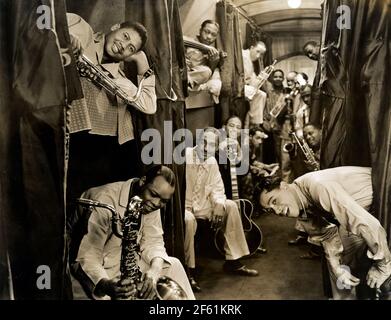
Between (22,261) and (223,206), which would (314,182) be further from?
(22,261)

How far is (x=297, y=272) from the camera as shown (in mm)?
3465

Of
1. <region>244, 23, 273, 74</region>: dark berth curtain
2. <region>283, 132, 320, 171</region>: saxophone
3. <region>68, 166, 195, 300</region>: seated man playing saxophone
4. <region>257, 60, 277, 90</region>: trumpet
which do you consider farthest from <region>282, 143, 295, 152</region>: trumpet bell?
<region>68, 166, 195, 300</region>: seated man playing saxophone

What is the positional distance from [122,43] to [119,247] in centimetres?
137

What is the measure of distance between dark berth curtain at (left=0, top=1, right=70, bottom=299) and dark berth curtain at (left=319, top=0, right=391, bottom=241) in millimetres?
1802

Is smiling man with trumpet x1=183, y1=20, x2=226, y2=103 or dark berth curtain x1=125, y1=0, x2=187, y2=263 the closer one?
dark berth curtain x1=125, y1=0, x2=187, y2=263

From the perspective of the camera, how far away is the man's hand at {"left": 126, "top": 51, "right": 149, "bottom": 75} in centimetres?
339

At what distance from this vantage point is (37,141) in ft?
10.7

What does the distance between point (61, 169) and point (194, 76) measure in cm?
111

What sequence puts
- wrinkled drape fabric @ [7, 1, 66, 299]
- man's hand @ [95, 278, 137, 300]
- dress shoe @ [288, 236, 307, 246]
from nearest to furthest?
wrinkled drape fabric @ [7, 1, 66, 299], man's hand @ [95, 278, 137, 300], dress shoe @ [288, 236, 307, 246]

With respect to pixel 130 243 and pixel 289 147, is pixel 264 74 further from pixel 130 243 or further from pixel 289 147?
pixel 130 243

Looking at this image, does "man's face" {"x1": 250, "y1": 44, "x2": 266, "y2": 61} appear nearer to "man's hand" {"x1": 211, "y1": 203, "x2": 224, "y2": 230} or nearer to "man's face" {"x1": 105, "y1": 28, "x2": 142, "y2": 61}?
"man's face" {"x1": 105, "y1": 28, "x2": 142, "y2": 61}

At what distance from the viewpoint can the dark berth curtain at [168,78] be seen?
11.1 feet

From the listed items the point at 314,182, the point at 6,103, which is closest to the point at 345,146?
the point at 314,182

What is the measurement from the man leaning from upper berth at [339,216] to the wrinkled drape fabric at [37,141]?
1403mm
